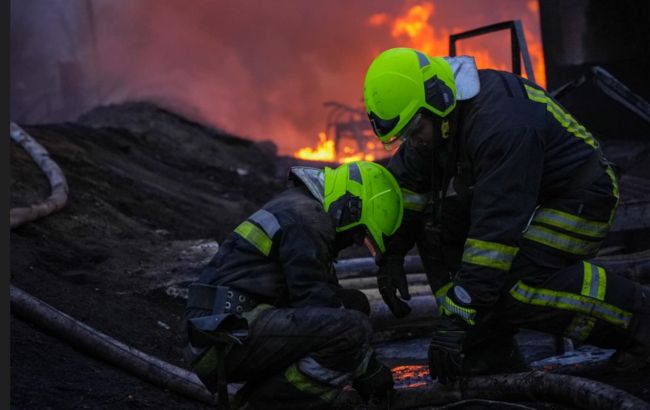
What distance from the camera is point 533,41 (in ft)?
79.4

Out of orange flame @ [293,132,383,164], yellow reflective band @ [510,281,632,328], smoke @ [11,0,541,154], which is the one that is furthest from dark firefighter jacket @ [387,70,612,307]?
smoke @ [11,0,541,154]

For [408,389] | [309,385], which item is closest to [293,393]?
[309,385]

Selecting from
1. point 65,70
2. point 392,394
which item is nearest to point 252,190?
point 392,394

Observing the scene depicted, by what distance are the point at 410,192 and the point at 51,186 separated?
550 cm

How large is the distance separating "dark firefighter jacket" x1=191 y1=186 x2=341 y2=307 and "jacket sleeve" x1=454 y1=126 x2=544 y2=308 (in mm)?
555

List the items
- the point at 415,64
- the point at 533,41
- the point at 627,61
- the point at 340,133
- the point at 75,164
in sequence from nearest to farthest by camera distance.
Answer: the point at 415,64 < the point at 627,61 < the point at 75,164 < the point at 340,133 < the point at 533,41

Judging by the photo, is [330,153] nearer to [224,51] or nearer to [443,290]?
[224,51]

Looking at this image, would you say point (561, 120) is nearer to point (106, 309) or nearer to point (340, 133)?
point (106, 309)

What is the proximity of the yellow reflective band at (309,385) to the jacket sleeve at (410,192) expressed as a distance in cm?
83

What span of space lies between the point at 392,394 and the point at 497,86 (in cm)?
136

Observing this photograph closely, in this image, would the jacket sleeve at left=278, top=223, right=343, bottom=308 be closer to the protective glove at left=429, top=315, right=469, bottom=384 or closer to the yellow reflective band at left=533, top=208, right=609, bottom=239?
the protective glove at left=429, top=315, right=469, bottom=384

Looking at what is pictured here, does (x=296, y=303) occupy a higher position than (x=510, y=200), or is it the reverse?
(x=510, y=200)

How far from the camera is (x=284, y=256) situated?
138 inches

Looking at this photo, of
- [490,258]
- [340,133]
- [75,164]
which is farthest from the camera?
[340,133]
